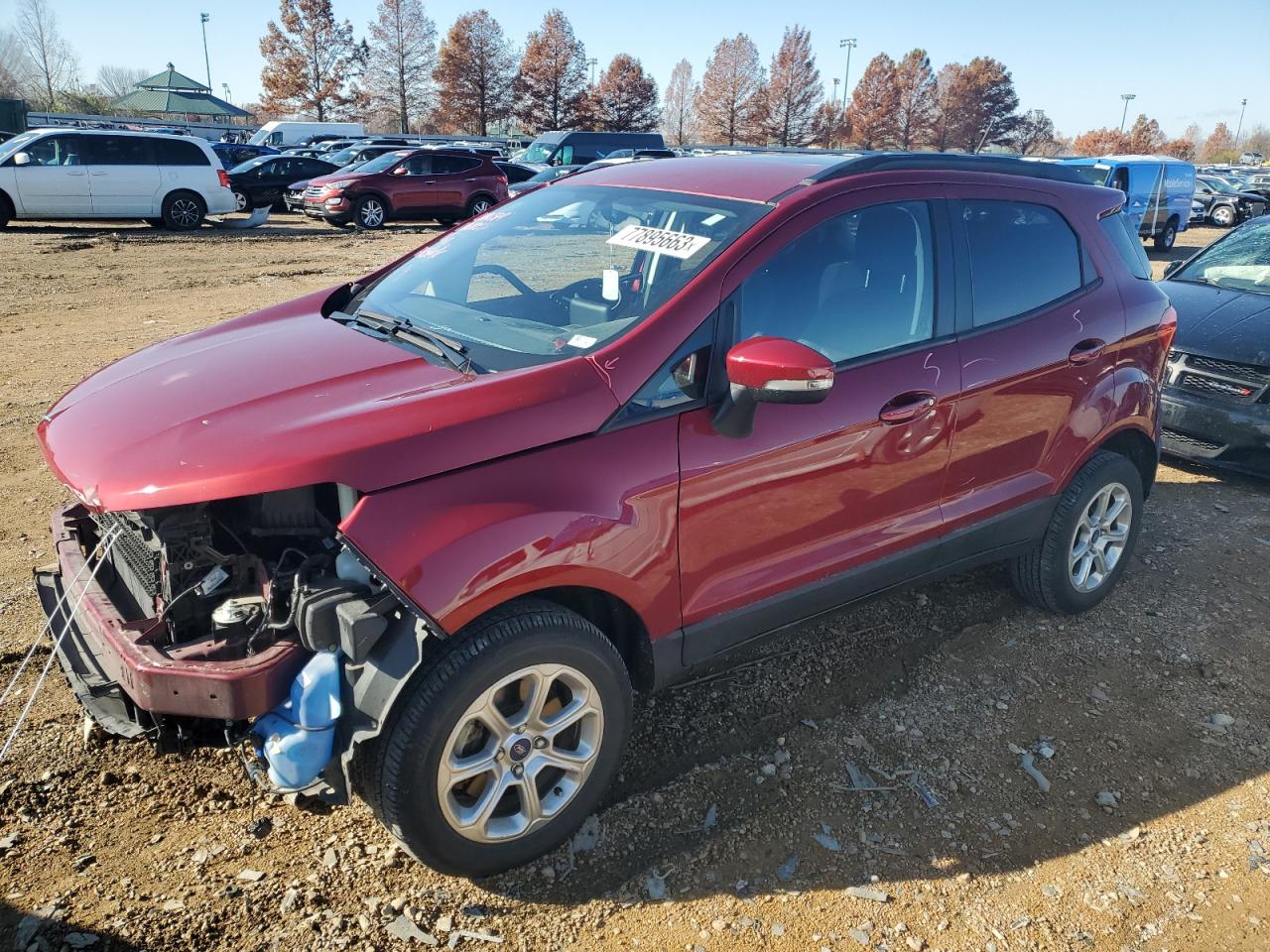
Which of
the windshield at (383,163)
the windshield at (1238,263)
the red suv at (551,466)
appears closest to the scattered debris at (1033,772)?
the red suv at (551,466)

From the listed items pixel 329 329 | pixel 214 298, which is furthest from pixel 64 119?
pixel 329 329

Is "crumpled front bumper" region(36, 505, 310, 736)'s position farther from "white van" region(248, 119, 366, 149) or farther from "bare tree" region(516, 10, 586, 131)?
"bare tree" region(516, 10, 586, 131)

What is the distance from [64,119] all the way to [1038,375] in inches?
1926

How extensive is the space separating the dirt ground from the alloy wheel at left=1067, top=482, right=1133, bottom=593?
225 mm

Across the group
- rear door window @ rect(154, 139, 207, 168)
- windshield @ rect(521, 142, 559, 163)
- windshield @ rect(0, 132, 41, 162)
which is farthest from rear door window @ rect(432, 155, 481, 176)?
windshield @ rect(521, 142, 559, 163)

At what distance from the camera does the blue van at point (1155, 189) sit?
18719mm

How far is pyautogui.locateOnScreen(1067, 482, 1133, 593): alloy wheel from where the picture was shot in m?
4.12

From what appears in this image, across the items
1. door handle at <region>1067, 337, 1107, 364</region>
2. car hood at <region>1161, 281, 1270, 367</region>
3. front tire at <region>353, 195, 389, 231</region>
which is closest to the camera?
door handle at <region>1067, 337, 1107, 364</region>

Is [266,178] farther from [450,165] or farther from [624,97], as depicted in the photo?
[624,97]

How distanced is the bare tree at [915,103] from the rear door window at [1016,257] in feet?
234

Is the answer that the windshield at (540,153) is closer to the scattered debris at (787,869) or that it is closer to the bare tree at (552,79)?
the scattered debris at (787,869)

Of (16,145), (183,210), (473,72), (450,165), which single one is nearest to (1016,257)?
(183,210)

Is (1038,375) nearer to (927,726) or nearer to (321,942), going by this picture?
(927,726)

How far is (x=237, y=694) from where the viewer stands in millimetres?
2219
